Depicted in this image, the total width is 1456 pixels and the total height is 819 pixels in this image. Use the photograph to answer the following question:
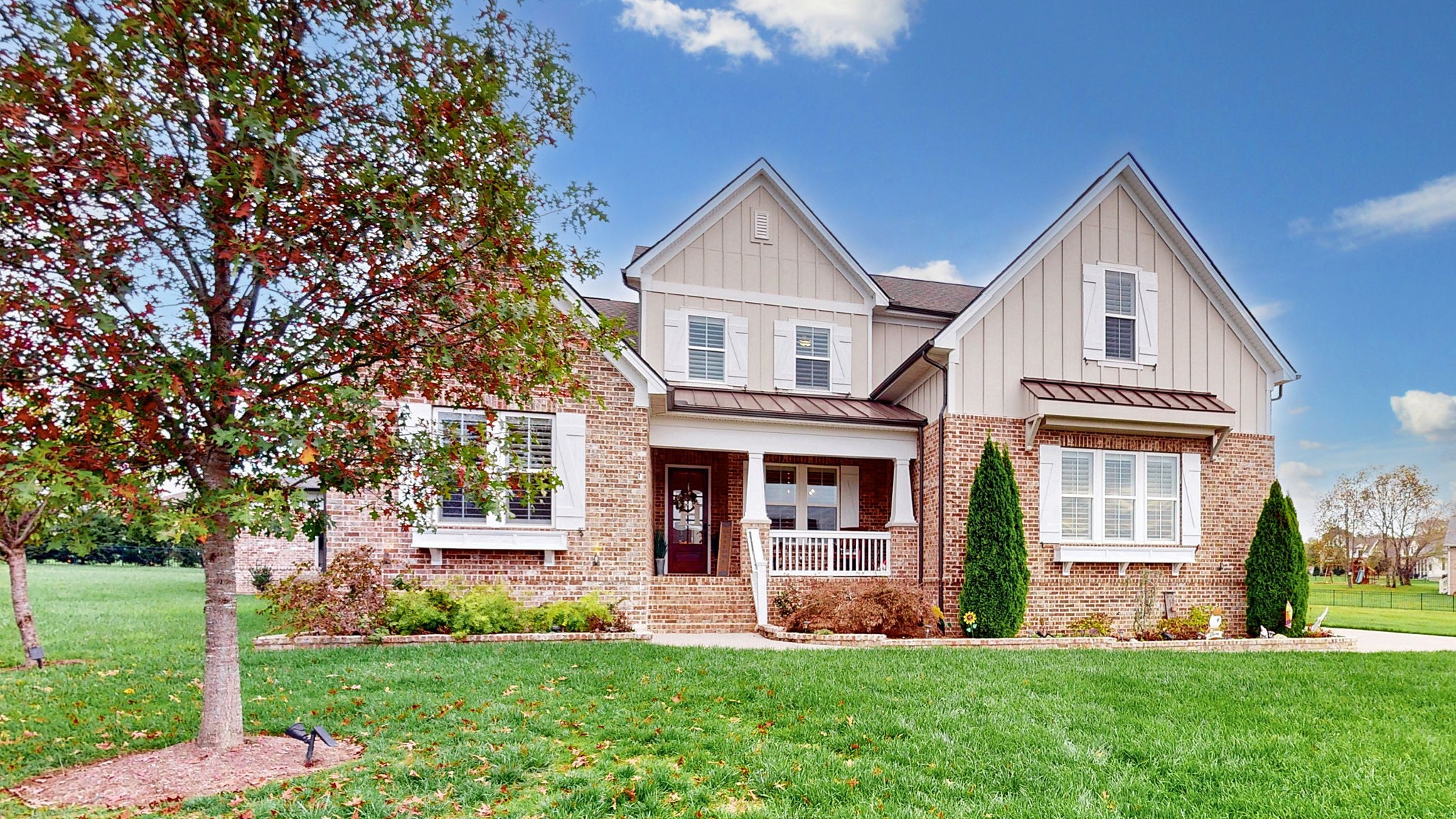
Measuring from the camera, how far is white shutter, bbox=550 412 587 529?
497 inches

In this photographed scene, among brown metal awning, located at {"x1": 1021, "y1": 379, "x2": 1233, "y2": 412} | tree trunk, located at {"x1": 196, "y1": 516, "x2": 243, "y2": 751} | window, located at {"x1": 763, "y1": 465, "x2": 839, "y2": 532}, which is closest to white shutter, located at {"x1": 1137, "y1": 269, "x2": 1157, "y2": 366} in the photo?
brown metal awning, located at {"x1": 1021, "y1": 379, "x2": 1233, "y2": 412}

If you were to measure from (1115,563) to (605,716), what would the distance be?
10.4m

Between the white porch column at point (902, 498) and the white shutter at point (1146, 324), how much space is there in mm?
4443

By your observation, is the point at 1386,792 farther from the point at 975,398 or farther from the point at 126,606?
the point at 126,606

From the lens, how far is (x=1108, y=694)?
768 cm

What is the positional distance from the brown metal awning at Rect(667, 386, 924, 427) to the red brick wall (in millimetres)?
843

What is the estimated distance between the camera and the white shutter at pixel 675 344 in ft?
51.0

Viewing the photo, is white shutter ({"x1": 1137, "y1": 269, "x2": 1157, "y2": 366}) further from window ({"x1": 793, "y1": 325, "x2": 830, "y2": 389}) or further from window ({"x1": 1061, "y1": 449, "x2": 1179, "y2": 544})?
window ({"x1": 793, "y1": 325, "x2": 830, "y2": 389})

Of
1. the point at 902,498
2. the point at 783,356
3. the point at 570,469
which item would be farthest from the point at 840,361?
the point at 570,469

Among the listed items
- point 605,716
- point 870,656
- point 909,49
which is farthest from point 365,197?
point 909,49

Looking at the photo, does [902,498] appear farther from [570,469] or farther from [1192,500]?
[570,469]

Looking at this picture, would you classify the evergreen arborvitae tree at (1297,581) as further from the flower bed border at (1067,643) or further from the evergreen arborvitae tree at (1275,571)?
the flower bed border at (1067,643)

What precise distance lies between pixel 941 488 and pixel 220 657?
10233 mm

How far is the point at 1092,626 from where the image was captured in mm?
13602
